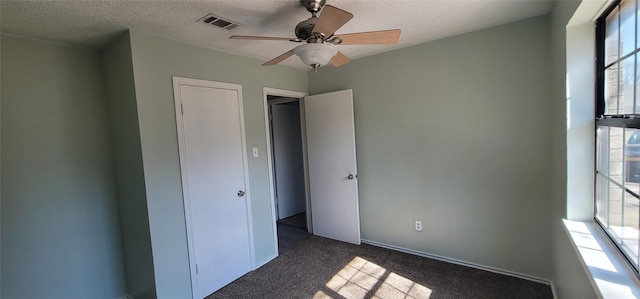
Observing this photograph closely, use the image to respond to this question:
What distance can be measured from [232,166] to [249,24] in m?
1.34

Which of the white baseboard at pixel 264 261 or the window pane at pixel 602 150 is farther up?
the window pane at pixel 602 150

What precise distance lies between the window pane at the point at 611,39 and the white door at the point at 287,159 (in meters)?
3.77

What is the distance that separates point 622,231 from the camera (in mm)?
1298

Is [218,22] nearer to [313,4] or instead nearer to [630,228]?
[313,4]

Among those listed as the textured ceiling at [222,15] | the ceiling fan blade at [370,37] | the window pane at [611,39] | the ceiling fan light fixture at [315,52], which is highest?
the textured ceiling at [222,15]

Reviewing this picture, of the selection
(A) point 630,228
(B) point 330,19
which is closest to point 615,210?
(A) point 630,228

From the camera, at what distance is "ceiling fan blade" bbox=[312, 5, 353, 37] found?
4.20 ft

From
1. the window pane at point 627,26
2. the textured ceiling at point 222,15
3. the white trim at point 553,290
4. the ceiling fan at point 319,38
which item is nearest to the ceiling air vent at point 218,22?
the textured ceiling at point 222,15

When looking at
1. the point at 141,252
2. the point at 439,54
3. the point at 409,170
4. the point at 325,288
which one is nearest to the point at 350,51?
the point at 439,54

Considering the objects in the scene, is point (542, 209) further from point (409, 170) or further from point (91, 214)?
point (91, 214)

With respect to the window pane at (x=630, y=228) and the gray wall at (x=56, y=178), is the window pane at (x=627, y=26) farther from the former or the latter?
the gray wall at (x=56, y=178)

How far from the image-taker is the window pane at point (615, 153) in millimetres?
1293

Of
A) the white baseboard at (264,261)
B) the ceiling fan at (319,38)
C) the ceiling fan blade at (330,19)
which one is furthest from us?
the white baseboard at (264,261)

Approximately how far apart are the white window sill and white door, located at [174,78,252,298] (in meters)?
2.56
